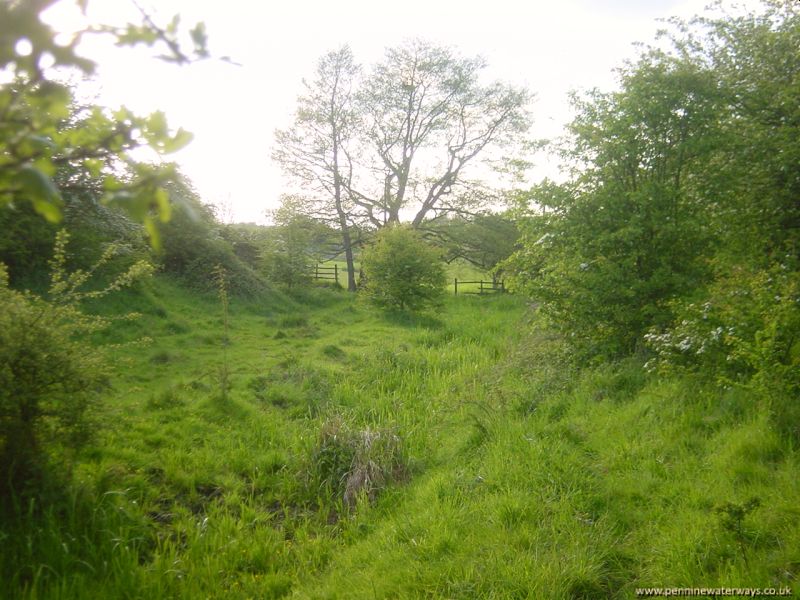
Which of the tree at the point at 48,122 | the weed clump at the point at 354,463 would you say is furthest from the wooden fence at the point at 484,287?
the tree at the point at 48,122

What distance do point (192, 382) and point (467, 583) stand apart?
5.99m

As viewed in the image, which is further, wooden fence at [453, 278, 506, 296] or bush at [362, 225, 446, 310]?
wooden fence at [453, 278, 506, 296]

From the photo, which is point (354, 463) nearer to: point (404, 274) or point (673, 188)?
point (673, 188)

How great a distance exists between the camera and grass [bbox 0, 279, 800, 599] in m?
3.45

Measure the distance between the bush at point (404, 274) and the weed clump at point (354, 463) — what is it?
38.5 ft

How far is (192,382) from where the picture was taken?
8.17m

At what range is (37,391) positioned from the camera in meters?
4.31

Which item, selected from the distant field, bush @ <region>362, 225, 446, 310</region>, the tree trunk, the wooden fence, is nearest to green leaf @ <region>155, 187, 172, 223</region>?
bush @ <region>362, 225, 446, 310</region>

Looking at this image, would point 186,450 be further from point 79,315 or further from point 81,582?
point 81,582

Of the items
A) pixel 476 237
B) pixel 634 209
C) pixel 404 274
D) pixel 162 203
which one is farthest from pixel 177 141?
pixel 476 237

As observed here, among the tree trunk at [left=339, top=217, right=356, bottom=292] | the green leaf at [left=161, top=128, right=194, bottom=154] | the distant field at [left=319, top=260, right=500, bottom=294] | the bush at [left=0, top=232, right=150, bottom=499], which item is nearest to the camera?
the green leaf at [left=161, top=128, right=194, bottom=154]

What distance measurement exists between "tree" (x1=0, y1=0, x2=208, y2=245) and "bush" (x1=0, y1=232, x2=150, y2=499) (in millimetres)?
3402

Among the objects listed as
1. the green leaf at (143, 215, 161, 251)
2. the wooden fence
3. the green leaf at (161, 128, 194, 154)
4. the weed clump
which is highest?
the green leaf at (161, 128, 194, 154)

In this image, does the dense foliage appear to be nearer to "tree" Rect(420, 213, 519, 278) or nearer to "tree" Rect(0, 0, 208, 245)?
"tree" Rect(0, 0, 208, 245)
